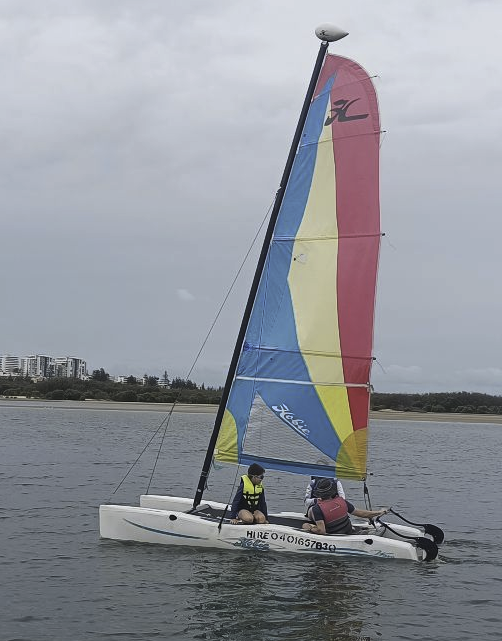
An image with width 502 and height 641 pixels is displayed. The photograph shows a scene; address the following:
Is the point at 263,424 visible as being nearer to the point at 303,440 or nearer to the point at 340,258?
the point at 303,440

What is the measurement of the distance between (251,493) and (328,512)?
107cm

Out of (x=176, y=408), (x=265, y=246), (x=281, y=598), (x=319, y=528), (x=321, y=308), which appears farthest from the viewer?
(x=176, y=408)

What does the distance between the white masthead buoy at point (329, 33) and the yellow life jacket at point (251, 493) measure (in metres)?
6.08

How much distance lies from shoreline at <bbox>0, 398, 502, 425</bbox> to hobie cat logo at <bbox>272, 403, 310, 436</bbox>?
1960 inches

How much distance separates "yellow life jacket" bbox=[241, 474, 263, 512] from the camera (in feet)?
37.2

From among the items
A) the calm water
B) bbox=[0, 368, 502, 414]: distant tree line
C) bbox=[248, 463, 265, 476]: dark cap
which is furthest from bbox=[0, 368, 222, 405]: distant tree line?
bbox=[248, 463, 265, 476]: dark cap

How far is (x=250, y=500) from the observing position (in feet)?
37.5

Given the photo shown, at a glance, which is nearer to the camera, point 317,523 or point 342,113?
point 317,523

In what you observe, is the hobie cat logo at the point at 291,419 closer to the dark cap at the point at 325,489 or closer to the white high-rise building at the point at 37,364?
the dark cap at the point at 325,489

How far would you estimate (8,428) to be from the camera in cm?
3891

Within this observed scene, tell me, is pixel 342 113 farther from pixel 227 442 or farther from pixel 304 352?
pixel 227 442

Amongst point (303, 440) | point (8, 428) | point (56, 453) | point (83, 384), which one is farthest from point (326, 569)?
point (83, 384)

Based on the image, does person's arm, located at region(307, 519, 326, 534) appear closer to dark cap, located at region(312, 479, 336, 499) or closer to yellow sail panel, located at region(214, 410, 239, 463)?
dark cap, located at region(312, 479, 336, 499)

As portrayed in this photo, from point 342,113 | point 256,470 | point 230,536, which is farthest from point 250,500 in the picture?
point 342,113
